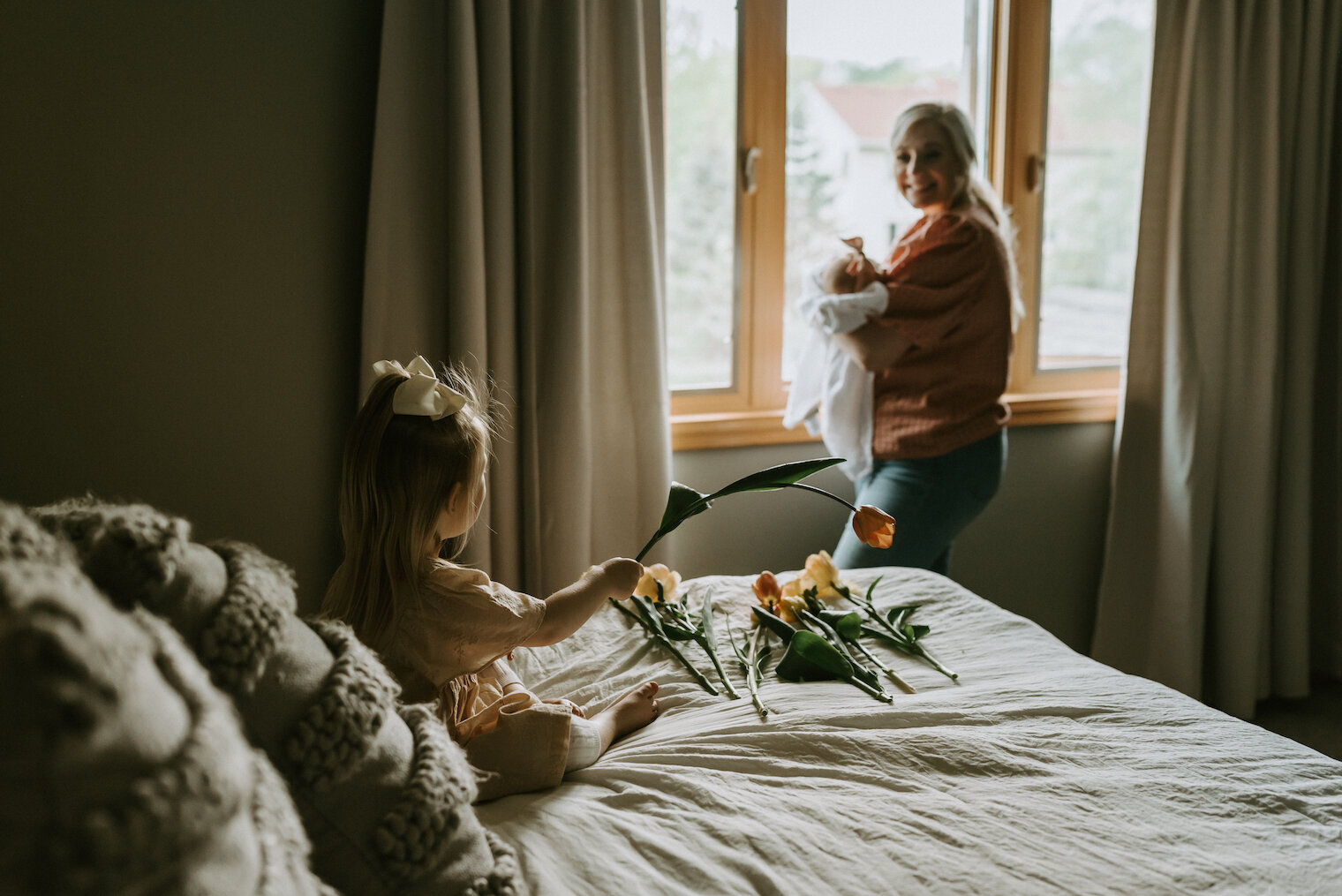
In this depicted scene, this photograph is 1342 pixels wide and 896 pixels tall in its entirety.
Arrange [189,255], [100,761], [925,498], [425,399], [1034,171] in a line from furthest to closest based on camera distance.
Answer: [1034,171]
[925,498]
[189,255]
[425,399]
[100,761]

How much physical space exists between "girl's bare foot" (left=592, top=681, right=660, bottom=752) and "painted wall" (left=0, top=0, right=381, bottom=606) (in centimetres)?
106

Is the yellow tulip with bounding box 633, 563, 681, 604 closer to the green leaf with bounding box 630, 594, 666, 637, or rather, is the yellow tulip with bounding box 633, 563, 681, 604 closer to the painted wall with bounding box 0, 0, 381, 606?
the green leaf with bounding box 630, 594, 666, 637

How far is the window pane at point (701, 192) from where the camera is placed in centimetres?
237

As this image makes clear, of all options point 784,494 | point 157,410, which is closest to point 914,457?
point 784,494

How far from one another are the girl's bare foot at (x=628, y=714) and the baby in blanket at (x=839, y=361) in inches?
44.3

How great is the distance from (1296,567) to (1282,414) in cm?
47

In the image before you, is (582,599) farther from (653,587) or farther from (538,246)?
(538,246)

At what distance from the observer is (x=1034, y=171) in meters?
2.70

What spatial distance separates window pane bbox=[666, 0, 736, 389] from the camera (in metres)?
2.37

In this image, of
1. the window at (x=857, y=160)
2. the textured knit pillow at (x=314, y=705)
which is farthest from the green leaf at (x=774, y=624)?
the window at (x=857, y=160)

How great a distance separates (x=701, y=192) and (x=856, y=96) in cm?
54

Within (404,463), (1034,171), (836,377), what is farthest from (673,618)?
(1034,171)

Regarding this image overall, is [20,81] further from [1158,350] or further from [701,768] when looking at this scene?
[1158,350]

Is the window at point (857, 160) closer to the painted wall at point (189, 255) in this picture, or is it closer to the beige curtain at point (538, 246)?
the beige curtain at point (538, 246)
